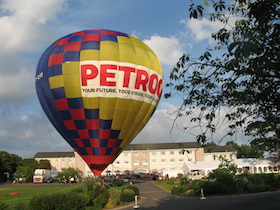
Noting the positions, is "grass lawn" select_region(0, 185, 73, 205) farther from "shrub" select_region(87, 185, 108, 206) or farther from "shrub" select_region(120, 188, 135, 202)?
"shrub" select_region(120, 188, 135, 202)

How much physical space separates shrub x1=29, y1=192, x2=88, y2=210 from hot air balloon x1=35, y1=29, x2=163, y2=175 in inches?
230

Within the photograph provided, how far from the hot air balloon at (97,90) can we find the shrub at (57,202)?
5.84 meters

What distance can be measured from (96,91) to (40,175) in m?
51.3

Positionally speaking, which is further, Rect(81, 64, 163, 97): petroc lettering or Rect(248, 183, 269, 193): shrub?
Rect(248, 183, 269, 193): shrub

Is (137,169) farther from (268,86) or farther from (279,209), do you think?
(268,86)

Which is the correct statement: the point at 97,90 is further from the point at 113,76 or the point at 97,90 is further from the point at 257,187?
the point at 257,187

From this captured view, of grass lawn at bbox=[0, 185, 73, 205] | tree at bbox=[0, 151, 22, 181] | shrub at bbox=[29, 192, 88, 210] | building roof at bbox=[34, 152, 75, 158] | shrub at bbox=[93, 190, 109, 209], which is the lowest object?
grass lawn at bbox=[0, 185, 73, 205]

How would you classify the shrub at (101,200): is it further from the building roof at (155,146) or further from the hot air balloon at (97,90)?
the building roof at (155,146)

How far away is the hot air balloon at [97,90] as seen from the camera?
78.1ft

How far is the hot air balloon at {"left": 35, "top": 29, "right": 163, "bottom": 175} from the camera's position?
23797 mm

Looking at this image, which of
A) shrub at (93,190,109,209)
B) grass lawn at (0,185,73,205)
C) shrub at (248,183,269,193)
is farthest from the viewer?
grass lawn at (0,185,73,205)

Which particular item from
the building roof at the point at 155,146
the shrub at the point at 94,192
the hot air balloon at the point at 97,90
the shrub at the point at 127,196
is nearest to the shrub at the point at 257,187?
the shrub at the point at 127,196

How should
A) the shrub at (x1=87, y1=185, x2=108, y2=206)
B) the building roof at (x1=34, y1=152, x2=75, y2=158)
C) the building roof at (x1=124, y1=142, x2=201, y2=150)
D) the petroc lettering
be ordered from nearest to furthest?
the petroc lettering
the shrub at (x1=87, y1=185, x2=108, y2=206)
the building roof at (x1=124, y1=142, x2=201, y2=150)
the building roof at (x1=34, y1=152, x2=75, y2=158)

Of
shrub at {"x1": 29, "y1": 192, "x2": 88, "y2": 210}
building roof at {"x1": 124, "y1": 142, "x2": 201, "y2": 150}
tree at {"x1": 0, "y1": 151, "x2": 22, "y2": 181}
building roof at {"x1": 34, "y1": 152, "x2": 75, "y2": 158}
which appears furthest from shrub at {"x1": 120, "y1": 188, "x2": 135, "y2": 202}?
building roof at {"x1": 34, "y1": 152, "x2": 75, "y2": 158}
